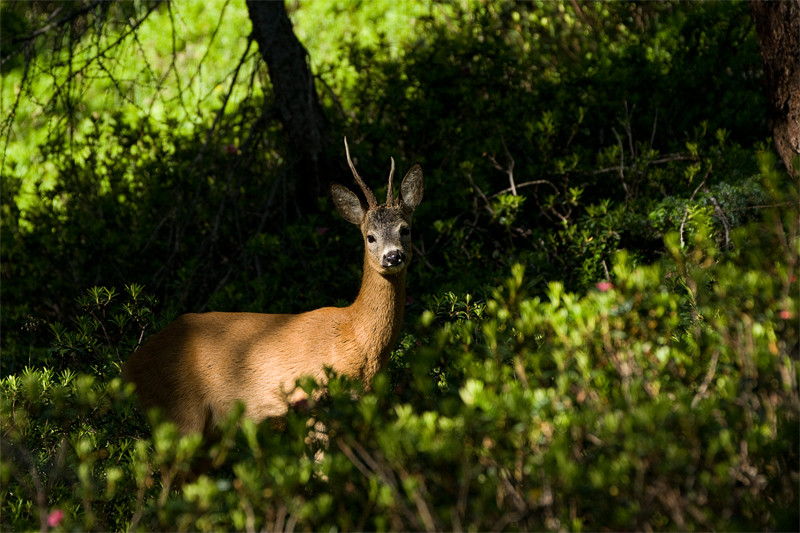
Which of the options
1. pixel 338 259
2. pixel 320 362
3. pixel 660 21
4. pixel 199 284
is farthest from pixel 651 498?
pixel 660 21

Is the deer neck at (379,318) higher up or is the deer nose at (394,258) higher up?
the deer nose at (394,258)

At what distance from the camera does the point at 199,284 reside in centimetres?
683

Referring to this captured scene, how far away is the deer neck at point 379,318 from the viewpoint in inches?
163

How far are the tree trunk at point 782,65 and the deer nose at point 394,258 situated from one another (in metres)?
2.48

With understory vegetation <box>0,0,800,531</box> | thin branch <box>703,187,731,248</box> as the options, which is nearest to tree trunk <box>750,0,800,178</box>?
understory vegetation <box>0,0,800,531</box>

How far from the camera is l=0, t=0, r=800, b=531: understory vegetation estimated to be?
256 centimetres

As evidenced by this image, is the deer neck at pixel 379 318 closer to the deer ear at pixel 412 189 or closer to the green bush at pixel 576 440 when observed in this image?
the deer ear at pixel 412 189

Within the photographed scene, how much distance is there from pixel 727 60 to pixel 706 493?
18.4 ft

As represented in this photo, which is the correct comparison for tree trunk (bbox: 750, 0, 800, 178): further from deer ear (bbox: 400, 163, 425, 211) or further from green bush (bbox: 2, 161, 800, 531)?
green bush (bbox: 2, 161, 800, 531)

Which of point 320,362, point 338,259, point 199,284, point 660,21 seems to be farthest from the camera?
point 660,21

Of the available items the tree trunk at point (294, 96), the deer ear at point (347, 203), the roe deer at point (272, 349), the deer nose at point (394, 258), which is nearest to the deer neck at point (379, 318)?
the roe deer at point (272, 349)

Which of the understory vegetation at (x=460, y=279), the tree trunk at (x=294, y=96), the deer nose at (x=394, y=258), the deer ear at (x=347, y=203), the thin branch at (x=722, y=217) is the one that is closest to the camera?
the understory vegetation at (x=460, y=279)

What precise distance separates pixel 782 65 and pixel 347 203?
9.12ft

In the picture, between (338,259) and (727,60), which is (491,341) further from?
(727,60)
